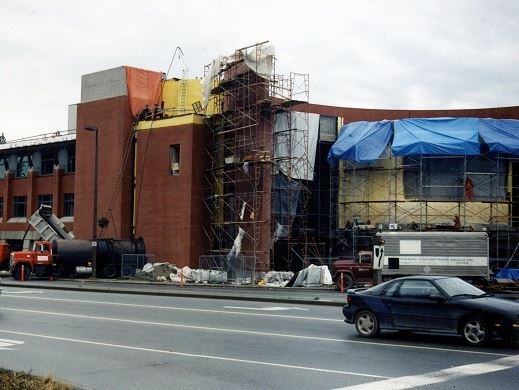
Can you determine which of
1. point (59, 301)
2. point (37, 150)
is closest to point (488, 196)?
point (59, 301)

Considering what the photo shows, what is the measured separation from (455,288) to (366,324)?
1947 millimetres

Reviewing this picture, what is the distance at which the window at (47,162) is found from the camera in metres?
62.9

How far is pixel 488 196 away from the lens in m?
42.7

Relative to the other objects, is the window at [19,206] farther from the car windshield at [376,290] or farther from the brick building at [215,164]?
the car windshield at [376,290]

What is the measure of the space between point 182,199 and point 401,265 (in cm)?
1760

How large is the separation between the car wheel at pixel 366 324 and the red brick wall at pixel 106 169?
37.8 m

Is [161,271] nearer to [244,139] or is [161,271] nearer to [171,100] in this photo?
[244,139]

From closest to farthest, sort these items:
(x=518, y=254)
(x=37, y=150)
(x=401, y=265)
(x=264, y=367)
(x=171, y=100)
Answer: (x=264, y=367) < (x=401, y=265) < (x=518, y=254) < (x=171, y=100) < (x=37, y=150)

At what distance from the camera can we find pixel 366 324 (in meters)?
15.3

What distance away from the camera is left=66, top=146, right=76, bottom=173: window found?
6053 cm

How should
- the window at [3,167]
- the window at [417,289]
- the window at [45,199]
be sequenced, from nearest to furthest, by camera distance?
the window at [417,289], the window at [45,199], the window at [3,167]

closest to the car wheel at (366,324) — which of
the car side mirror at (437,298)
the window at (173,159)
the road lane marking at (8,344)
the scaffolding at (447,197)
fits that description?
the car side mirror at (437,298)

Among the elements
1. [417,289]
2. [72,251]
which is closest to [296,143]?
[72,251]

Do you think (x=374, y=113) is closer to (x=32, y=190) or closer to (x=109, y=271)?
(x=109, y=271)
